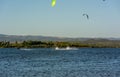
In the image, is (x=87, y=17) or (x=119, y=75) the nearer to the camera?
(x=87, y=17)

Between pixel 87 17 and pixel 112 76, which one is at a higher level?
pixel 87 17

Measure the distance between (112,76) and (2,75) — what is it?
1069 centimetres

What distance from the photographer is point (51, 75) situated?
45.8 metres

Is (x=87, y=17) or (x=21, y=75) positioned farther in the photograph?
(x=21, y=75)

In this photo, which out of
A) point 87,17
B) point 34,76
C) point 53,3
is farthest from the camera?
point 34,76

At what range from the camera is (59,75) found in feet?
149

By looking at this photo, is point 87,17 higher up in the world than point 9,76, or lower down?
higher up

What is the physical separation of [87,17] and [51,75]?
28.4 meters

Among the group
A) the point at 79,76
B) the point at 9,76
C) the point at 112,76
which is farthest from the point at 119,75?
the point at 9,76

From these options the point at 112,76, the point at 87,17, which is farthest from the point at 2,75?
the point at 87,17

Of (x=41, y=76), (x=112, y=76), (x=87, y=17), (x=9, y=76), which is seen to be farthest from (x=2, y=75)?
(x=87, y=17)

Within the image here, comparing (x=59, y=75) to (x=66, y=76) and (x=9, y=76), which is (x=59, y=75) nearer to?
(x=66, y=76)

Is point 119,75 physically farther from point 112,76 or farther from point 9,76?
point 9,76

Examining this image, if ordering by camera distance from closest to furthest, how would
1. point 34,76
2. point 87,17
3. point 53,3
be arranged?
point 53,3 → point 87,17 → point 34,76
